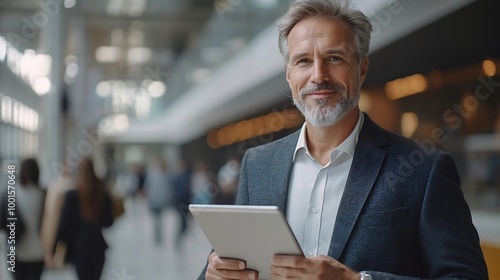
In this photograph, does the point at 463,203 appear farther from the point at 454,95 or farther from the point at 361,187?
the point at 454,95

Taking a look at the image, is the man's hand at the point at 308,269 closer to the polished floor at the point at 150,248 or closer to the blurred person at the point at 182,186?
the polished floor at the point at 150,248

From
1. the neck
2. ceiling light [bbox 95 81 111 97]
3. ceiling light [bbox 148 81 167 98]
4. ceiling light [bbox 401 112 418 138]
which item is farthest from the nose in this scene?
ceiling light [bbox 401 112 418 138]

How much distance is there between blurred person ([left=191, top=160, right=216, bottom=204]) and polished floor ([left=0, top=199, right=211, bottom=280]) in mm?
299

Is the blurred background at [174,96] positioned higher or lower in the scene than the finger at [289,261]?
higher

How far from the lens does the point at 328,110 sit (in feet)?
4.76

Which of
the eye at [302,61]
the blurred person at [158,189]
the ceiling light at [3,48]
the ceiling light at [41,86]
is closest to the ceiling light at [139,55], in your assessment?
the ceiling light at [41,86]

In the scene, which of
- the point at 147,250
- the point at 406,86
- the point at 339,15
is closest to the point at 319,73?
the point at 339,15

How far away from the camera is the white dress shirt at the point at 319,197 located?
150 cm

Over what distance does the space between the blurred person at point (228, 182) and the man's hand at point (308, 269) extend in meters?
4.67

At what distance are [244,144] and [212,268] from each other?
4862 millimetres

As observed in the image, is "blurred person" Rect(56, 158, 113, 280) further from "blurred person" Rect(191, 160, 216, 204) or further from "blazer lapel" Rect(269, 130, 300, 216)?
"blazer lapel" Rect(269, 130, 300, 216)

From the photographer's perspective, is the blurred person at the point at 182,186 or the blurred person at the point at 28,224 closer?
the blurred person at the point at 28,224

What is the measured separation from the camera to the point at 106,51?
5984mm

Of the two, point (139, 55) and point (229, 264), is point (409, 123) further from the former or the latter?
point (229, 264)
